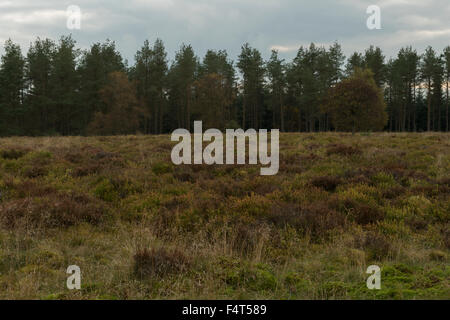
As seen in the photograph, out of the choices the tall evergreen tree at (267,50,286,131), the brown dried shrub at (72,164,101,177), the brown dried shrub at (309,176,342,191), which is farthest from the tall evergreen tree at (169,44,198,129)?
the brown dried shrub at (309,176,342,191)

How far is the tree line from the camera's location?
47375mm

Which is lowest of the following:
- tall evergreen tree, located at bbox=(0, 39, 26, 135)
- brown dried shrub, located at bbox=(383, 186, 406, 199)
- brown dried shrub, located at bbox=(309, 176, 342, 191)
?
brown dried shrub, located at bbox=(383, 186, 406, 199)

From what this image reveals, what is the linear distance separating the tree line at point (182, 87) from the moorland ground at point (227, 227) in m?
32.5

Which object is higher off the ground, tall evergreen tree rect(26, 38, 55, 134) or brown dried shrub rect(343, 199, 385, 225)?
tall evergreen tree rect(26, 38, 55, 134)

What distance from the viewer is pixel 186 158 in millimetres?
14086

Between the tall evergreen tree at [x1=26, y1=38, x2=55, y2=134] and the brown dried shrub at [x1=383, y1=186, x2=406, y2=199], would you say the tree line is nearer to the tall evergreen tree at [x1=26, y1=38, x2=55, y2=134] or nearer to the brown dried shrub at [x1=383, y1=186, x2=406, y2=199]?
the tall evergreen tree at [x1=26, y1=38, x2=55, y2=134]

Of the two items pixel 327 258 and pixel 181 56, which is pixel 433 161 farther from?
pixel 181 56

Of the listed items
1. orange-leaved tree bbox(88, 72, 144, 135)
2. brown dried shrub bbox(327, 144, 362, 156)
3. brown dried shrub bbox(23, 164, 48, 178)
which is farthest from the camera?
orange-leaved tree bbox(88, 72, 144, 135)

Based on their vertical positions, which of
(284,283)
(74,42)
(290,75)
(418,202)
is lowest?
(284,283)

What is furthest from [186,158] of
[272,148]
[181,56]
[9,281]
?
[181,56]

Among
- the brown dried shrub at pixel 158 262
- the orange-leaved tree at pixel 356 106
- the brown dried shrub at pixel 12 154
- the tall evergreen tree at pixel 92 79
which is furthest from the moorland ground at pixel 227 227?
the tall evergreen tree at pixel 92 79

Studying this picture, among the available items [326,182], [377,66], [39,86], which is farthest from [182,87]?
[326,182]

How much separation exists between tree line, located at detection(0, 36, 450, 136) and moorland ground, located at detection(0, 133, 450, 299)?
Result: 32462mm
